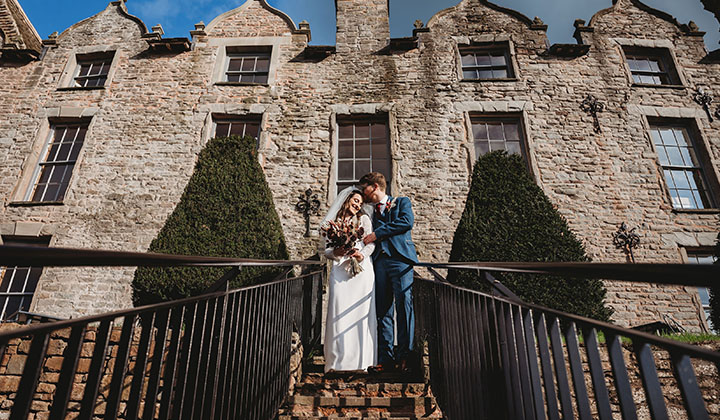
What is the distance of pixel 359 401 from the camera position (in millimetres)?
2902

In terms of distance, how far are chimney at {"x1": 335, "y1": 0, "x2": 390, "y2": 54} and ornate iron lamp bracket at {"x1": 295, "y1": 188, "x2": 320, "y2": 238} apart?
13.4 feet

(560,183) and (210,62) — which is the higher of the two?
(210,62)

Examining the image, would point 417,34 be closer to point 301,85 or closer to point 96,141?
point 301,85

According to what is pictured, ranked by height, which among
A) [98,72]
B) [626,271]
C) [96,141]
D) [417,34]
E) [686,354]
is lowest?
[686,354]

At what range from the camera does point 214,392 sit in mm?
1615

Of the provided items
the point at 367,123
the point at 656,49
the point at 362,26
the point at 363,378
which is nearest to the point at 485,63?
the point at 362,26

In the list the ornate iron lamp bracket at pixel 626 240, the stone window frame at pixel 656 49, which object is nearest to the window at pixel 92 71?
the ornate iron lamp bracket at pixel 626 240

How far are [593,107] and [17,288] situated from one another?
12928 millimetres

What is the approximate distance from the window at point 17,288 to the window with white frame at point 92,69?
430 cm

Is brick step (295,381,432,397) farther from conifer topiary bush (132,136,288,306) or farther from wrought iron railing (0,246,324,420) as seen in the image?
conifer topiary bush (132,136,288,306)

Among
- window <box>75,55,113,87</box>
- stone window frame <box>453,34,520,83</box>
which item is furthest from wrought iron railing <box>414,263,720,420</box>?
window <box>75,55,113,87</box>

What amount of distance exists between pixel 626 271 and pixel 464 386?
1.60 m

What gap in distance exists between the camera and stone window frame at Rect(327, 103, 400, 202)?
714 cm

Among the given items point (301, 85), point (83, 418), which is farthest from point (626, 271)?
point (301, 85)
